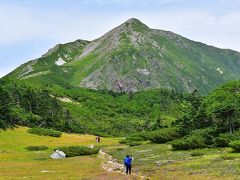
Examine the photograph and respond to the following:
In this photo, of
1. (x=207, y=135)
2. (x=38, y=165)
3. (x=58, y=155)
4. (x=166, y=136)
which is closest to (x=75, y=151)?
(x=58, y=155)

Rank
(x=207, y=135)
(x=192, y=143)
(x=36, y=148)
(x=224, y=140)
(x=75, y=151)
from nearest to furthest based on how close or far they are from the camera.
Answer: (x=224, y=140)
(x=192, y=143)
(x=207, y=135)
(x=75, y=151)
(x=36, y=148)

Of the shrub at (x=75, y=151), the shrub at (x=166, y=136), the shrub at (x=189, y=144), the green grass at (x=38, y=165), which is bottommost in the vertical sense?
the green grass at (x=38, y=165)

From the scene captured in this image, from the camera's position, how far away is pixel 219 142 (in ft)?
239

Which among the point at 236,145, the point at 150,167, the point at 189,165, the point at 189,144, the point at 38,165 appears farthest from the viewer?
the point at 189,144

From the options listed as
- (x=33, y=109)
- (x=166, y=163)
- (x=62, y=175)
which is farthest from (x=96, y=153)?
(x=33, y=109)

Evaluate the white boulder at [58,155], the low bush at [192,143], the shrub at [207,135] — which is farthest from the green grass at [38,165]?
the shrub at [207,135]

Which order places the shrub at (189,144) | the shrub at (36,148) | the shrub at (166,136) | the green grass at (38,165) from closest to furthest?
1. the green grass at (38,165)
2. the shrub at (189,144)
3. the shrub at (166,136)
4. the shrub at (36,148)

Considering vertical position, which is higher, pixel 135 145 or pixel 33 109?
pixel 33 109

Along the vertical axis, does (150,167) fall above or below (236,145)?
below

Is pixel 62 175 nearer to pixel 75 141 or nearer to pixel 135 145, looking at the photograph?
pixel 135 145

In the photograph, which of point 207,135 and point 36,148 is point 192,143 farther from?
point 36,148

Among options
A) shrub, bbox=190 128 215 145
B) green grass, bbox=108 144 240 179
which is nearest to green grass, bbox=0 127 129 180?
green grass, bbox=108 144 240 179

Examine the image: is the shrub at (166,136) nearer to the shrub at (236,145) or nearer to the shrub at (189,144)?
the shrub at (189,144)

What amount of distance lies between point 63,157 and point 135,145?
26.3 metres
